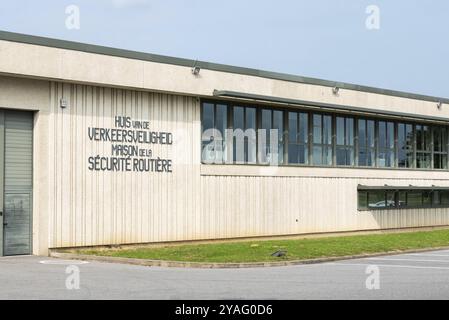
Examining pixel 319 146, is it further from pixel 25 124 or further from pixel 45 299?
pixel 45 299

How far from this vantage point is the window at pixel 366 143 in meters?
33.5

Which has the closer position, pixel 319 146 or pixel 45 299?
pixel 45 299

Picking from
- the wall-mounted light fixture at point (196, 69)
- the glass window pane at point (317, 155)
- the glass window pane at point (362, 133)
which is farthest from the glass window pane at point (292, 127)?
the wall-mounted light fixture at point (196, 69)

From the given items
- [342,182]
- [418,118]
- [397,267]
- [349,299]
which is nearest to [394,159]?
[418,118]

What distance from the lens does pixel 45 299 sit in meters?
12.0

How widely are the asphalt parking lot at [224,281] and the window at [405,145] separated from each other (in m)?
16.3

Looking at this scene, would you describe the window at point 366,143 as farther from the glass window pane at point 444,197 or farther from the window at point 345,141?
the glass window pane at point 444,197

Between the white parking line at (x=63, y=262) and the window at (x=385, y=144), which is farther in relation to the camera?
the window at (x=385, y=144)

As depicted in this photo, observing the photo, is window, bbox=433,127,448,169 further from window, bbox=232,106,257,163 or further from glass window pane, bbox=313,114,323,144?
window, bbox=232,106,257,163

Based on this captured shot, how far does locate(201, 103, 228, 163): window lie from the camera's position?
87.2 feet

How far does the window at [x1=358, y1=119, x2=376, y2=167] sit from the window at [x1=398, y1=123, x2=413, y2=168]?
2.22 metres

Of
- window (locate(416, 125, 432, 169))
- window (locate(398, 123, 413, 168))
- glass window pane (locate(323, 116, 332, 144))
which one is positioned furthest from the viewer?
window (locate(416, 125, 432, 169))

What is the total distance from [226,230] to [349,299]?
1484 cm

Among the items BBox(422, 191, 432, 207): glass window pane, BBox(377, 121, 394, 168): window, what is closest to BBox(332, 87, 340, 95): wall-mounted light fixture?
BBox(377, 121, 394, 168): window
